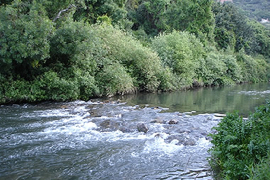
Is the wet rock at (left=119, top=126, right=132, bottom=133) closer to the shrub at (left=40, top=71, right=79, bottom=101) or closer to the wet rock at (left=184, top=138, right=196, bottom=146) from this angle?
the wet rock at (left=184, top=138, right=196, bottom=146)

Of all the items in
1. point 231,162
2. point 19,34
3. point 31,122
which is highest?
point 19,34

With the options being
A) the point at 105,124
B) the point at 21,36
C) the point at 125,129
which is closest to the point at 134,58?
the point at 21,36

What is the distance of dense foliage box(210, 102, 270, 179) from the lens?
18.5 feet

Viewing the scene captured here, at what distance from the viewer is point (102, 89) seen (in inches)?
913

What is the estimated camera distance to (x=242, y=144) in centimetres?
620

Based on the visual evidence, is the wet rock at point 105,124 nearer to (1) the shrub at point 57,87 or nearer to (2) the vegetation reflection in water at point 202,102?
(2) the vegetation reflection in water at point 202,102

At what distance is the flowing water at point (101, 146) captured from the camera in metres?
7.45

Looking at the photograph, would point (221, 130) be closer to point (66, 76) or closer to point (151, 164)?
point (151, 164)

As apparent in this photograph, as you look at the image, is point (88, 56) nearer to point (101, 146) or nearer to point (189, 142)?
point (101, 146)

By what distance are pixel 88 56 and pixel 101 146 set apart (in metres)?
13.6

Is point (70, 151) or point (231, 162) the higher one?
point (231, 162)

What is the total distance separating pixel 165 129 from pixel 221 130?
5.24 meters

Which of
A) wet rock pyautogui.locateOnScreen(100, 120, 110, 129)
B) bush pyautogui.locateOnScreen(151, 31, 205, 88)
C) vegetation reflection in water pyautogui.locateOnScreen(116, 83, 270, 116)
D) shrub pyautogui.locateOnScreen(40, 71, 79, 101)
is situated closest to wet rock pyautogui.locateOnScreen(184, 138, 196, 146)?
wet rock pyautogui.locateOnScreen(100, 120, 110, 129)

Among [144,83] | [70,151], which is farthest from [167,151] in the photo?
[144,83]
